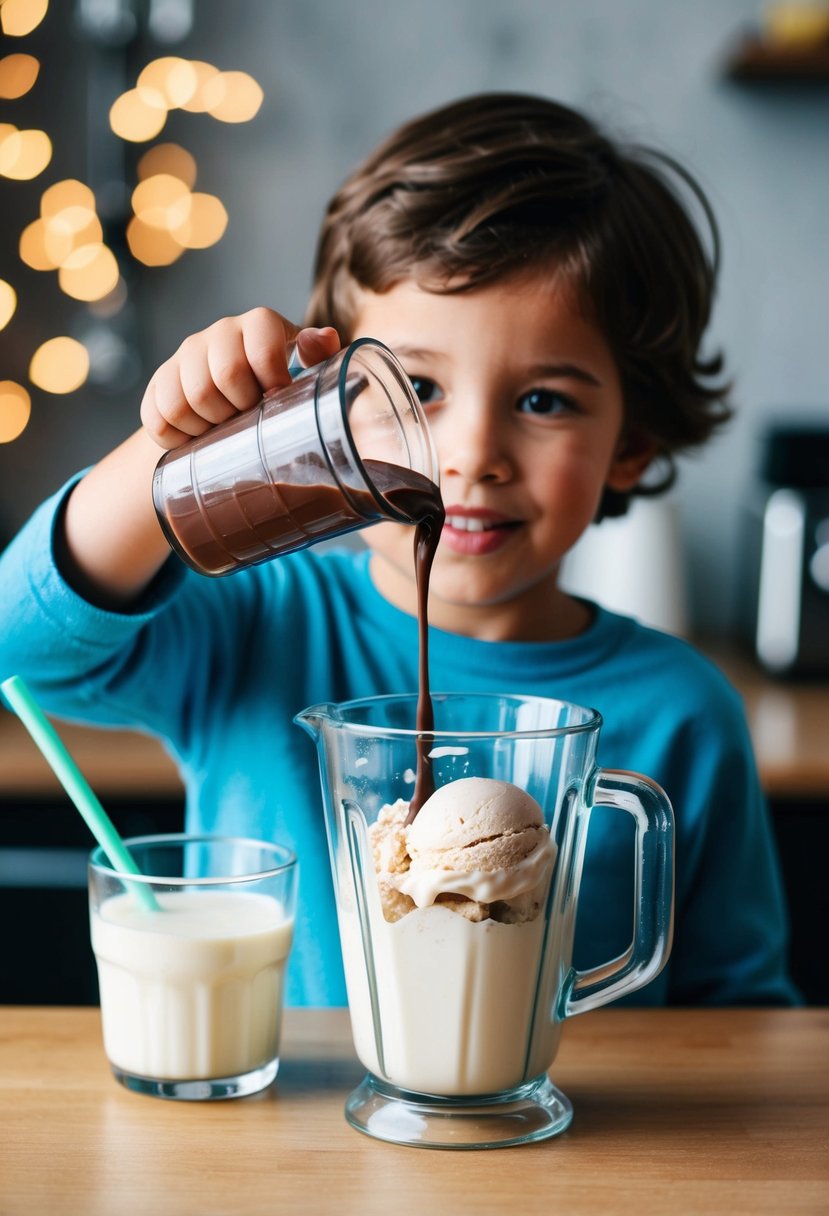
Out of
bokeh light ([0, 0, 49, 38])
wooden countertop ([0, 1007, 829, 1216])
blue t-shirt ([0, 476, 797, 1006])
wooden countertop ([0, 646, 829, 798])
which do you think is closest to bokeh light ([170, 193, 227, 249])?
bokeh light ([0, 0, 49, 38])

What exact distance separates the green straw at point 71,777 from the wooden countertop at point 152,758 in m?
0.92

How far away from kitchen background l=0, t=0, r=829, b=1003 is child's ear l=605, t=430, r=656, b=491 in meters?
0.96

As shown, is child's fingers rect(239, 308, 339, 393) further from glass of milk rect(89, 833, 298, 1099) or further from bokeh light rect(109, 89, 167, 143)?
bokeh light rect(109, 89, 167, 143)

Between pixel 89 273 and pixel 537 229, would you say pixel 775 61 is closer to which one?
pixel 89 273

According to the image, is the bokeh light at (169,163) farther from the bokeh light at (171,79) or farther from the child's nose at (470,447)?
the child's nose at (470,447)

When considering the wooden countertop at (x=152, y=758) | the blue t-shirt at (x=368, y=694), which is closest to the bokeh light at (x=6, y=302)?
the wooden countertop at (x=152, y=758)

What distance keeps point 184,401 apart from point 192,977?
0.34 metres

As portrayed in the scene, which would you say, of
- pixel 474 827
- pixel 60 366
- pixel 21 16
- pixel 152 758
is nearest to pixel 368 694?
pixel 474 827

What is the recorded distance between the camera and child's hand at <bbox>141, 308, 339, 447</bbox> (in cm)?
81

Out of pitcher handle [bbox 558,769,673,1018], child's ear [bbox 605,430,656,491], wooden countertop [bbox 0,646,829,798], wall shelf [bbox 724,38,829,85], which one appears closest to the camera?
pitcher handle [bbox 558,769,673,1018]

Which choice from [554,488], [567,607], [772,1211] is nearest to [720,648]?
[567,607]

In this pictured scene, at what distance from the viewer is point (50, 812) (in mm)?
1788

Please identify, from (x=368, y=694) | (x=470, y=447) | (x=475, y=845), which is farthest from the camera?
(x=368, y=694)

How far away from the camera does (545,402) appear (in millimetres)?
1103
